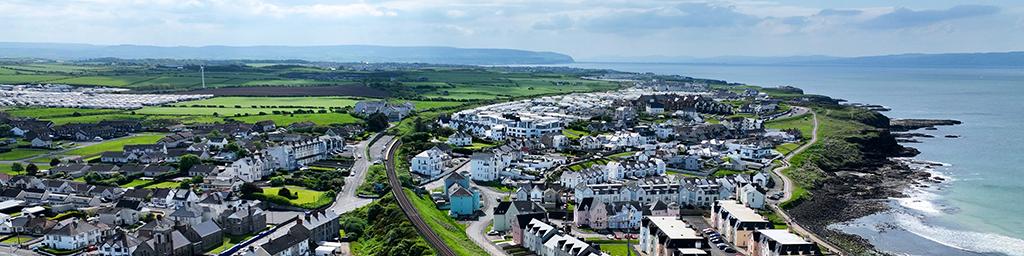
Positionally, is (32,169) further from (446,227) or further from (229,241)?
(446,227)

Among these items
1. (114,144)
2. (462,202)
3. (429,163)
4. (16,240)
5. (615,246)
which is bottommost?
(114,144)

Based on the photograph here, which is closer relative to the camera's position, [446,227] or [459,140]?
[446,227]

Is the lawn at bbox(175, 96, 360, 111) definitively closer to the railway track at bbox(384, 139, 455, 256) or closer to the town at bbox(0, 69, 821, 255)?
the town at bbox(0, 69, 821, 255)

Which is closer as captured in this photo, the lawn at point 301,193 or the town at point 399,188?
the town at point 399,188

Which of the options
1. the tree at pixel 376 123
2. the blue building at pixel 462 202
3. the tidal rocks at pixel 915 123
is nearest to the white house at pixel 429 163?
the blue building at pixel 462 202

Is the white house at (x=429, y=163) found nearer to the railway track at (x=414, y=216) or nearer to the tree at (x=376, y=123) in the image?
the railway track at (x=414, y=216)

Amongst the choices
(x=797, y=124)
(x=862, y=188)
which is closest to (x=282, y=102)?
(x=797, y=124)

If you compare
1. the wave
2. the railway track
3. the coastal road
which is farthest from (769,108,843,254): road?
the railway track
